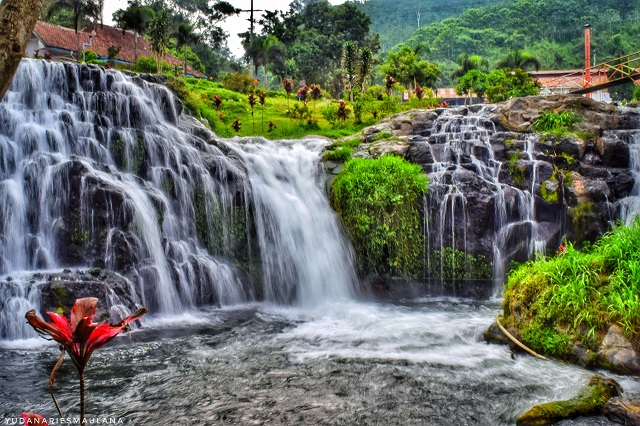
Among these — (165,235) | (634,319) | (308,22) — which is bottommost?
(634,319)

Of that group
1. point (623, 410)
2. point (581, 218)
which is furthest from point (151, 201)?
point (581, 218)

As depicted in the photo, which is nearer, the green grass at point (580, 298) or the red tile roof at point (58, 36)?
the green grass at point (580, 298)

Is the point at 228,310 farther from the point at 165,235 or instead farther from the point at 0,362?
the point at 0,362

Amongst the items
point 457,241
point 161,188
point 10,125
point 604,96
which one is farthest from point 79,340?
point 604,96

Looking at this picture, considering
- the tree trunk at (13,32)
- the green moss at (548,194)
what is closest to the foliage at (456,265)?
the green moss at (548,194)

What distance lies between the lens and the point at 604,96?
39062 mm

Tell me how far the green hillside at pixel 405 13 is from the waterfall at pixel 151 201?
72.3 m

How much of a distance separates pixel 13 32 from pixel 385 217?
9.19 meters

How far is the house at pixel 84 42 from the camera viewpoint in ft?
99.0

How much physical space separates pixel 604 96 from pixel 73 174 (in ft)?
135

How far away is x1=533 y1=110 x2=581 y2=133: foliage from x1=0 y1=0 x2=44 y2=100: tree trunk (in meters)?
12.7

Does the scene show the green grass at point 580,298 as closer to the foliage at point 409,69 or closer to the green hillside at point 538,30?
the foliage at point 409,69

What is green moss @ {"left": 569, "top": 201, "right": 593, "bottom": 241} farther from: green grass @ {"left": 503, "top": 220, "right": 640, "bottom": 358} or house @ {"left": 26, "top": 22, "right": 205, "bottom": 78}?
house @ {"left": 26, "top": 22, "right": 205, "bottom": 78}

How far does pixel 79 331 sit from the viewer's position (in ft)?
5.32
